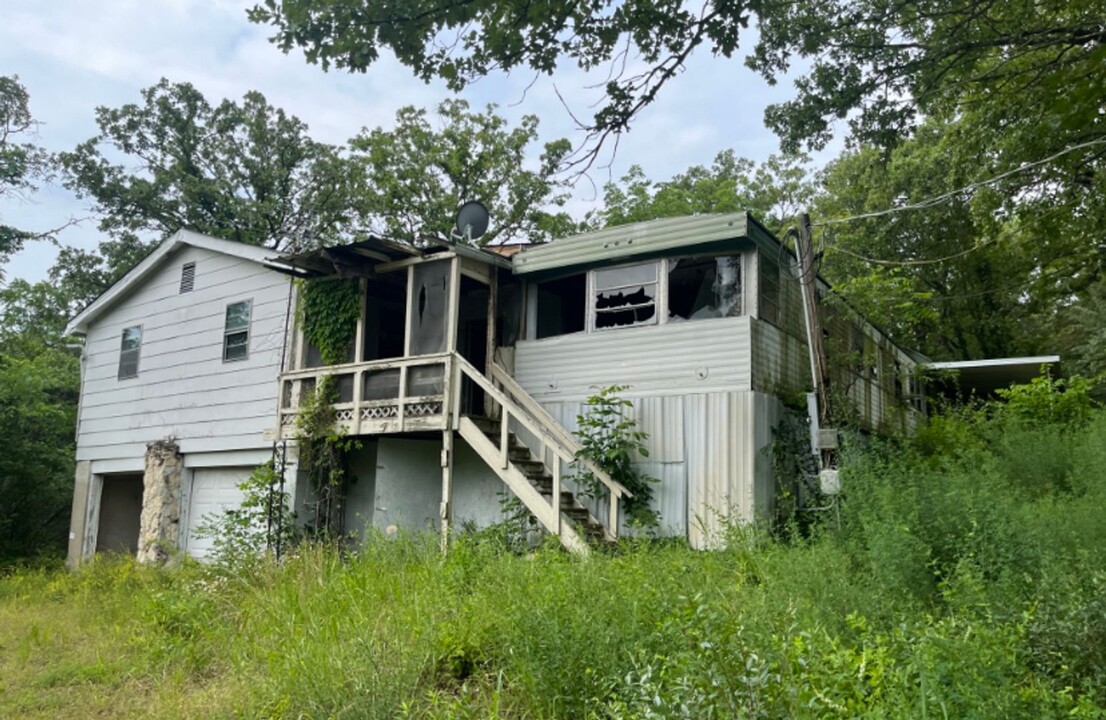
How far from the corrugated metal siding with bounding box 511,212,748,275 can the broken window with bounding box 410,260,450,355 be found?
123 cm

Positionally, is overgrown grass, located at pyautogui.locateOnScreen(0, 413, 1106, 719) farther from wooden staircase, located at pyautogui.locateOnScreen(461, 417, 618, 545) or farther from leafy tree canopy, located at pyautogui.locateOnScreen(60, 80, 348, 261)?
leafy tree canopy, located at pyautogui.locateOnScreen(60, 80, 348, 261)

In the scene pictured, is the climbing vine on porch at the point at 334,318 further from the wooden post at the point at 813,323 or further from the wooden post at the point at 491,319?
the wooden post at the point at 813,323

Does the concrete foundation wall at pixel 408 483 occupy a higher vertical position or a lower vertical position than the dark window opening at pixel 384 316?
lower

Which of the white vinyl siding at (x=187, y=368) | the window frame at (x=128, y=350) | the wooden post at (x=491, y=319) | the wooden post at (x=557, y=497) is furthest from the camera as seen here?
the window frame at (x=128, y=350)

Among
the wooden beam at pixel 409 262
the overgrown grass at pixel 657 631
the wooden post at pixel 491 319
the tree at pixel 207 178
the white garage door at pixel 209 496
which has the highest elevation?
the tree at pixel 207 178

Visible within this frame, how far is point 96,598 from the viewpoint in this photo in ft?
35.5

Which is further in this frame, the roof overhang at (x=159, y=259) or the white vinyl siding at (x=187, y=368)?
the roof overhang at (x=159, y=259)

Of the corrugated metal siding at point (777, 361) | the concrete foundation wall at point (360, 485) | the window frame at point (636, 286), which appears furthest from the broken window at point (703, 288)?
the concrete foundation wall at point (360, 485)

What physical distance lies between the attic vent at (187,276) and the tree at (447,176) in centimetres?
1307

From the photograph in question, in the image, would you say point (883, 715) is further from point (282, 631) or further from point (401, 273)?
point (401, 273)

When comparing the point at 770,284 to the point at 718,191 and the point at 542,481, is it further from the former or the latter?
the point at 718,191

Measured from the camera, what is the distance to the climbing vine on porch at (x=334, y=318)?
13164 millimetres

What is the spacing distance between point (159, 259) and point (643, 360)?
11042 millimetres

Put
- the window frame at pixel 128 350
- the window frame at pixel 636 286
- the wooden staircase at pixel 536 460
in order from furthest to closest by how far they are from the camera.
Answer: the window frame at pixel 128 350 → the window frame at pixel 636 286 → the wooden staircase at pixel 536 460
